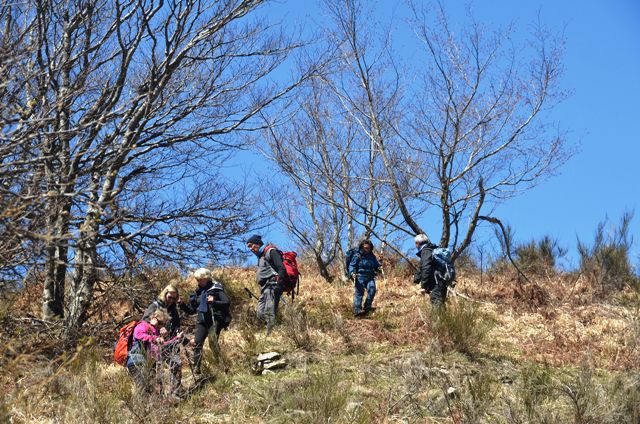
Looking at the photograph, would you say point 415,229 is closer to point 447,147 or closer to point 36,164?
point 447,147

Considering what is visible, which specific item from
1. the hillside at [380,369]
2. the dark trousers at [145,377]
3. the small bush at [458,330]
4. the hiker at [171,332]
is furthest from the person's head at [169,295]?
the small bush at [458,330]

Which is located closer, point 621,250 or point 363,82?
point 363,82

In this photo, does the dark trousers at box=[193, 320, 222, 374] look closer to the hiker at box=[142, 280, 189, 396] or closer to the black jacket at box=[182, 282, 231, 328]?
the black jacket at box=[182, 282, 231, 328]

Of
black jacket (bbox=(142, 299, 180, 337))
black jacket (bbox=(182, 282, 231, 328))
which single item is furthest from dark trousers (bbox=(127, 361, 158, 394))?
black jacket (bbox=(182, 282, 231, 328))

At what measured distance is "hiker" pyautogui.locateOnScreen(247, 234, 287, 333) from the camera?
1115 cm

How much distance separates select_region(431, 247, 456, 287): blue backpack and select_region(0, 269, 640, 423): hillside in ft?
1.35

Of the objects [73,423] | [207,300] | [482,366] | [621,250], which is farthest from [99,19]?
[621,250]

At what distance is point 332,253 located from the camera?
1923 cm

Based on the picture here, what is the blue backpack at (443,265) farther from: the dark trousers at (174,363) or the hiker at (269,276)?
the dark trousers at (174,363)

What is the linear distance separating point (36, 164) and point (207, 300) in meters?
3.08

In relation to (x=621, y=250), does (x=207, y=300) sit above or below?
below

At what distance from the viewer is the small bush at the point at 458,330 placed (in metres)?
10.1

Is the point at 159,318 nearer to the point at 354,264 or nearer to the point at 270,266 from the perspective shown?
the point at 270,266

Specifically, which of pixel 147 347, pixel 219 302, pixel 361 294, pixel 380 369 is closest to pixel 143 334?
pixel 147 347
